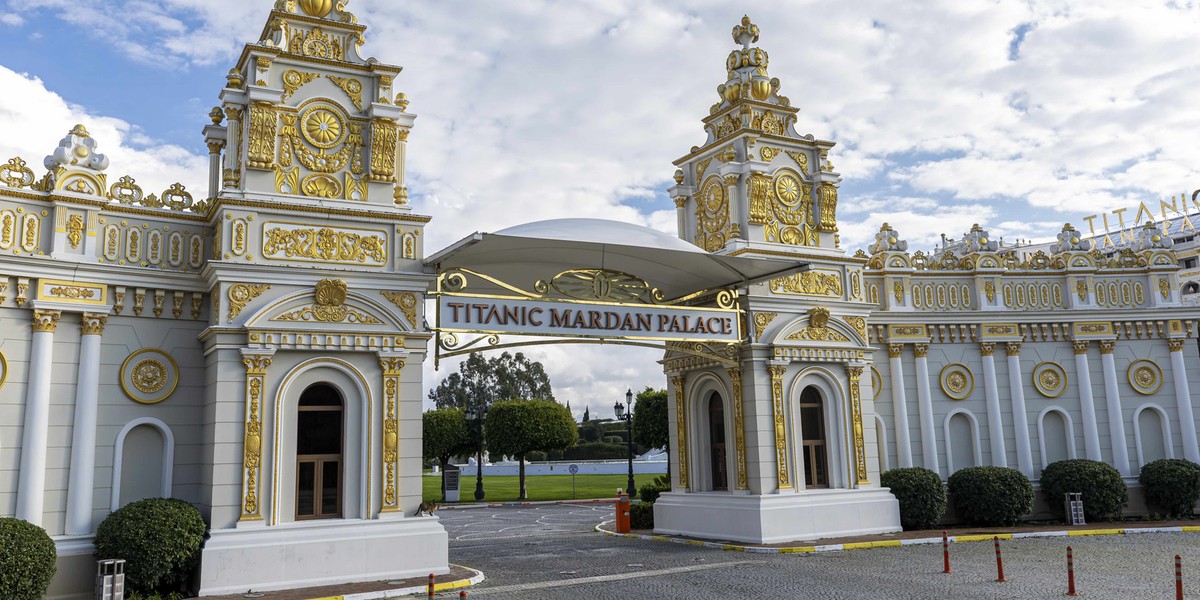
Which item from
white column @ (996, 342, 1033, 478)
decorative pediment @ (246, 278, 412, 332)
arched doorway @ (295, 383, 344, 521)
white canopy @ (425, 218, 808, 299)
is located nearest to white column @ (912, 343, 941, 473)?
white column @ (996, 342, 1033, 478)

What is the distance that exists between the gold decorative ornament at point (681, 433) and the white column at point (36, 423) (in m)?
11.8

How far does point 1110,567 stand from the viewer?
14.2 m

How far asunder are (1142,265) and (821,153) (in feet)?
31.9

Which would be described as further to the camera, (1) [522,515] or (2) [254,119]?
(1) [522,515]

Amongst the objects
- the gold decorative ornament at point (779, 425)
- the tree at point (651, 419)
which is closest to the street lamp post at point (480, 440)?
the tree at point (651, 419)

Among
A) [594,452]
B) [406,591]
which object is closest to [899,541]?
[406,591]

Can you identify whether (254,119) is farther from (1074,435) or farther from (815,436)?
(1074,435)

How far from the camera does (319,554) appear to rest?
43.7 feet

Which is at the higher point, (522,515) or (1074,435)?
(1074,435)

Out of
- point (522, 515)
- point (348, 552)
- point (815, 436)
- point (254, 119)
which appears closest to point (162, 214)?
point (254, 119)

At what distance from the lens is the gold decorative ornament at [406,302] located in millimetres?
14562

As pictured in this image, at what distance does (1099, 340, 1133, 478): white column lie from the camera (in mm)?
21656

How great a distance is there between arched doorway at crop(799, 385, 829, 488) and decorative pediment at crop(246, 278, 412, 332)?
8713 millimetres

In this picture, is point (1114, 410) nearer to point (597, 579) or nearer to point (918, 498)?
point (918, 498)
